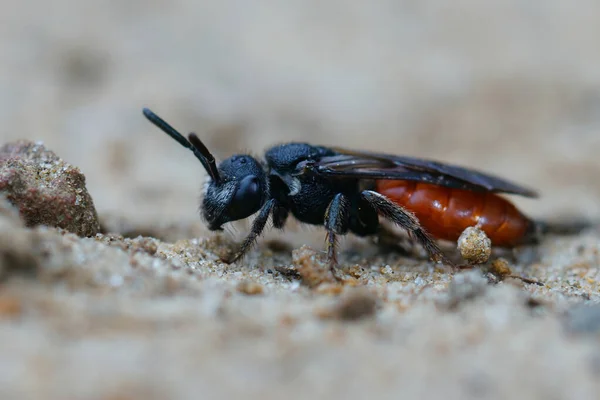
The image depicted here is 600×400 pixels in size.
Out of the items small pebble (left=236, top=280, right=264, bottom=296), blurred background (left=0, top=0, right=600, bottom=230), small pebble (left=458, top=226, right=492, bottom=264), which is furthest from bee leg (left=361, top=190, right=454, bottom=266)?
blurred background (left=0, top=0, right=600, bottom=230)

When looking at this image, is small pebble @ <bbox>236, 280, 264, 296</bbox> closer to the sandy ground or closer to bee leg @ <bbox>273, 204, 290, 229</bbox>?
the sandy ground

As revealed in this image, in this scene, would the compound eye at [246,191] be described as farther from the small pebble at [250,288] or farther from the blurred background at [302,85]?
the blurred background at [302,85]

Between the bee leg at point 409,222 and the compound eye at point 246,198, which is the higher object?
the bee leg at point 409,222

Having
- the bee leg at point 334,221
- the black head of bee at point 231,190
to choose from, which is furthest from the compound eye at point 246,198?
the bee leg at point 334,221

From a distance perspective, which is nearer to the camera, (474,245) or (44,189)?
(44,189)

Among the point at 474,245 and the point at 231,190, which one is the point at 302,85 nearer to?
the point at 231,190

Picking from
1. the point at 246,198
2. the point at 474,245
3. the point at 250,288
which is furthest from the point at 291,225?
the point at 250,288
